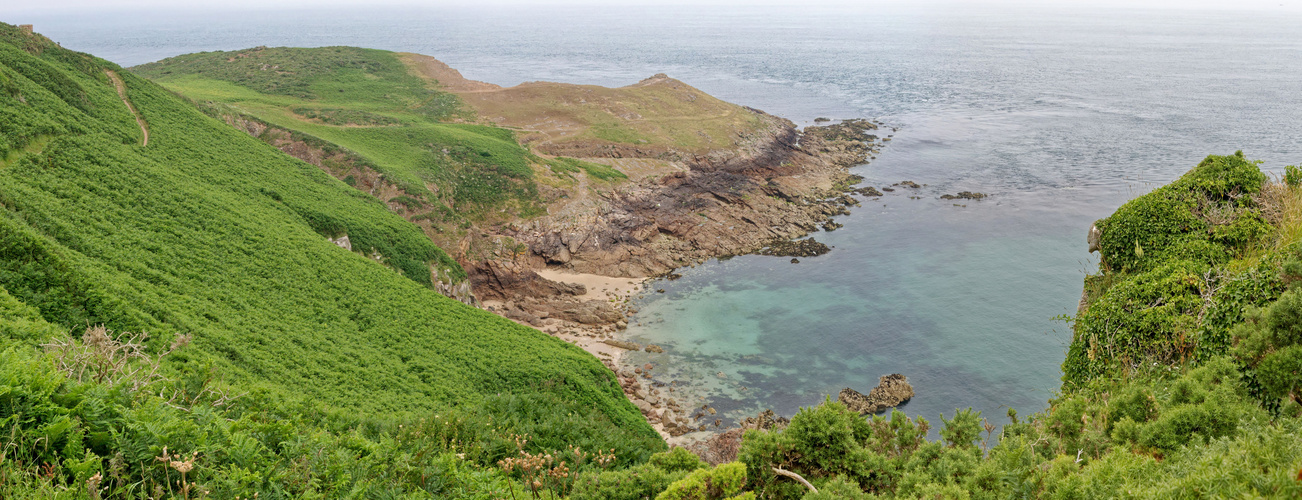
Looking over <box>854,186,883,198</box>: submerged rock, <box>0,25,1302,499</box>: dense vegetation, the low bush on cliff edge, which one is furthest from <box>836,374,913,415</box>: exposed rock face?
<box>854,186,883,198</box>: submerged rock

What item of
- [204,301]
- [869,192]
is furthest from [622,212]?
[204,301]

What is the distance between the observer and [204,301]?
942 inches

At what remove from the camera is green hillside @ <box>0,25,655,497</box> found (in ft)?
34.4

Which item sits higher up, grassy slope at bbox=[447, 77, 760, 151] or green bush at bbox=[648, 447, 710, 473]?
grassy slope at bbox=[447, 77, 760, 151]

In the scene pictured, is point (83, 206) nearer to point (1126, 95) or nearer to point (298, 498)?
point (298, 498)

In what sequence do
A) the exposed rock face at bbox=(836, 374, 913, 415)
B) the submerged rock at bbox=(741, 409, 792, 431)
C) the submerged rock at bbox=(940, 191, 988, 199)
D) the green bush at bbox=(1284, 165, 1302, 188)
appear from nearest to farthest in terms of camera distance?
the green bush at bbox=(1284, 165, 1302, 188)
the submerged rock at bbox=(741, 409, 792, 431)
the exposed rock face at bbox=(836, 374, 913, 415)
the submerged rock at bbox=(940, 191, 988, 199)

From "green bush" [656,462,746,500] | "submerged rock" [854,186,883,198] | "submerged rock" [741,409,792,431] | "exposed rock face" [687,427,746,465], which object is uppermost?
"green bush" [656,462,746,500]

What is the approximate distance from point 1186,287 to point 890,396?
1885cm

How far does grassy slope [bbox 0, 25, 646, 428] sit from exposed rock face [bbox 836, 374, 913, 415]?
10.9m

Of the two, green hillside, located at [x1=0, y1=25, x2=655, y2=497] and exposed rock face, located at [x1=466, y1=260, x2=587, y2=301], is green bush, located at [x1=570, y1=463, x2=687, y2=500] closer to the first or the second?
green hillside, located at [x1=0, y1=25, x2=655, y2=497]

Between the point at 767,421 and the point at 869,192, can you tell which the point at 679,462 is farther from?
the point at 869,192

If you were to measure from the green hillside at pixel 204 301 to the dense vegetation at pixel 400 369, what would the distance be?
0.32 feet

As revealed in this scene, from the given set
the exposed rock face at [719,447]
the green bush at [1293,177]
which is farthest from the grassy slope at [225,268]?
the green bush at [1293,177]

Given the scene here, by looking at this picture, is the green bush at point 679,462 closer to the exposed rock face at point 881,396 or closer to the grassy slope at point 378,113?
the exposed rock face at point 881,396
